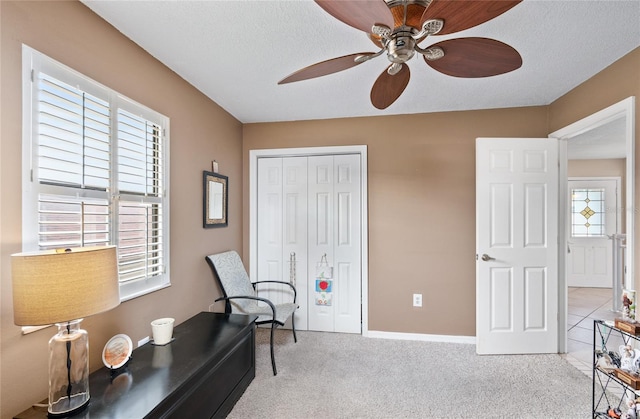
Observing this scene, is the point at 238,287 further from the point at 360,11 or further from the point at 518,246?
the point at 518,246

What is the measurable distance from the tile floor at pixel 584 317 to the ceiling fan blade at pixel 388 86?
2.89 metres

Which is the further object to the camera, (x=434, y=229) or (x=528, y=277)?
(x=434, y=229)

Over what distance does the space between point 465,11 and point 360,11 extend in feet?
1.20

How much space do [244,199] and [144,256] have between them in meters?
1.66

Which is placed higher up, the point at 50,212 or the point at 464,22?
the point at 464,22

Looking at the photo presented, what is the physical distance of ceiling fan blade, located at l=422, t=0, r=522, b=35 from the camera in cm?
95

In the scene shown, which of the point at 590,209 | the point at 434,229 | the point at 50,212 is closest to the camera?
the point at 50,212

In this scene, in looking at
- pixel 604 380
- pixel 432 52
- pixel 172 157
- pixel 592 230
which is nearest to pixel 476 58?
pixel 432 52

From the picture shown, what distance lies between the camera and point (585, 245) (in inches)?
212

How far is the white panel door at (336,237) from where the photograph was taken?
→ 10.8 feet

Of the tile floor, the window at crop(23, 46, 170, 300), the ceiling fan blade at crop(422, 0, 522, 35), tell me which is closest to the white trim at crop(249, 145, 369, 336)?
the window at crop(23, 46, 170, 300)

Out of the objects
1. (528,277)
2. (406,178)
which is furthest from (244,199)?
(528,277)

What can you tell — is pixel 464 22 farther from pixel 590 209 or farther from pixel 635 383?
pixel 590 209

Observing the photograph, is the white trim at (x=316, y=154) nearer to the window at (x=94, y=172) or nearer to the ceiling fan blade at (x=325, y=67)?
the window at (x=94, y=172)
